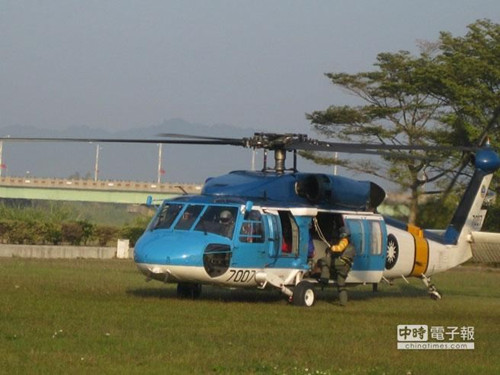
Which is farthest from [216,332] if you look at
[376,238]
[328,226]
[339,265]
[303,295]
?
[376,238]

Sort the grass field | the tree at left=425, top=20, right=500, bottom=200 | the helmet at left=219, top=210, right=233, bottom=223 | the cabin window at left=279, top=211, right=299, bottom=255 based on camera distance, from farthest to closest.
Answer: the tree at left=425, top=20, right=500, bottom=200
the cabin window at left=279, top=211, right=299, bottom=255
the helmet at left=219, top=210, right=233, bottom=223
the grass field

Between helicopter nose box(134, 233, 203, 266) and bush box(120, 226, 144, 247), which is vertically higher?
helicopter nose box(134, 233, 203, 266)

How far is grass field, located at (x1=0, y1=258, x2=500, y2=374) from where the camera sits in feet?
39.8

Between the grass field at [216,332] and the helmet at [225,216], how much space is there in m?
1.51

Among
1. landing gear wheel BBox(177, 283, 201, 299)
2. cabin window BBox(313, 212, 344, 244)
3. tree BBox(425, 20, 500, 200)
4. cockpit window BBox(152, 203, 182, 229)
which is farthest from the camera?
tree BBox(425, 20, 500, 200)

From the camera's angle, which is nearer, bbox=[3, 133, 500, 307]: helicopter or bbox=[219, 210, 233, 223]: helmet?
bbox=[3, 133, 500, 307]: helicopter

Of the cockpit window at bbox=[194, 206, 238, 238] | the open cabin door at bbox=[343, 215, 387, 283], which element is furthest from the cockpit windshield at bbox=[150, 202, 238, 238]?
the open cabin door at bbox=[343, 215, 387, 283]

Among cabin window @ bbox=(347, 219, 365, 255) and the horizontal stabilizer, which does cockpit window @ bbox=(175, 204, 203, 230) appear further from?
the horizontal stabilizer

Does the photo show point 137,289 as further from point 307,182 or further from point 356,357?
point 356,357

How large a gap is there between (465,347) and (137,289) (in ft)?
30.3

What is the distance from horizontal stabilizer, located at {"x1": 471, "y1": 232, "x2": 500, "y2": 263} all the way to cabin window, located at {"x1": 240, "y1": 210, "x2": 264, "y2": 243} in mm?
6740

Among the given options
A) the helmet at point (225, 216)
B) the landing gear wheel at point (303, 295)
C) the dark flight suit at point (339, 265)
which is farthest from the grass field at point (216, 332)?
the helmet at point (225, 216)

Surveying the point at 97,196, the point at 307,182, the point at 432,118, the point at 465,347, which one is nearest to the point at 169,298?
the point at 307,182

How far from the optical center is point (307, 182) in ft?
69.9
